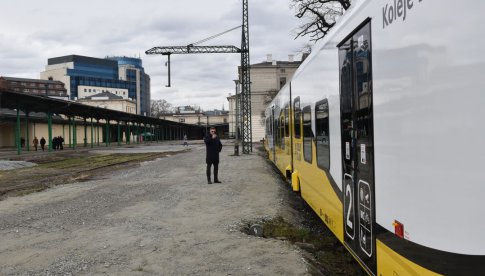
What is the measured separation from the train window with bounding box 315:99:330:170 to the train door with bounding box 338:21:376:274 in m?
0.96

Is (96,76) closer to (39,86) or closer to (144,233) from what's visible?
(39,86)

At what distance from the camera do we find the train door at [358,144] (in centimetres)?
399

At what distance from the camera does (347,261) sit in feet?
21.3

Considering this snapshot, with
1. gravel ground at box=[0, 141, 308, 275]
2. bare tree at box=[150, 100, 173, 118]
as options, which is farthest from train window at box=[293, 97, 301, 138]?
bare tree at box=[150, 100, 173, 118]

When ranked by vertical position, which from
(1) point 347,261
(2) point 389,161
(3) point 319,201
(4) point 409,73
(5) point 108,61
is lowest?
(1) point 347,261

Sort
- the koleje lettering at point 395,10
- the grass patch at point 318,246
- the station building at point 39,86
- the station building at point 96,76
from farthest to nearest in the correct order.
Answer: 1. the station building at point 96,76
2. the station building at point 39,86
3. the grass patch at point 318,246
4. the koleje lettering at point 395,10

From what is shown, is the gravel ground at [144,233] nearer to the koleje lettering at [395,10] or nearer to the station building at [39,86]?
the koleje lettering at [395,10]

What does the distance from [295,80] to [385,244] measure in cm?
640

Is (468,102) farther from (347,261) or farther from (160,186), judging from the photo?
(160,186)

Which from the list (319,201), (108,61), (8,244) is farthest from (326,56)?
(108,61)

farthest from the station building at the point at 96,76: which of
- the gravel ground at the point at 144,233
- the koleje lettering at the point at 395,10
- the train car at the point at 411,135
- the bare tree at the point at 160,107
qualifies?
the koleje lettering at the point at 395,10

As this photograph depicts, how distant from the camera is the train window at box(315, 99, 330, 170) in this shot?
5939 millimetres

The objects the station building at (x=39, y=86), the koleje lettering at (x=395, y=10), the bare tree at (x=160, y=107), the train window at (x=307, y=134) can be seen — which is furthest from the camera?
the bare tree at (x=160, y=107)

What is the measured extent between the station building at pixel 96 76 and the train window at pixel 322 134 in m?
139
